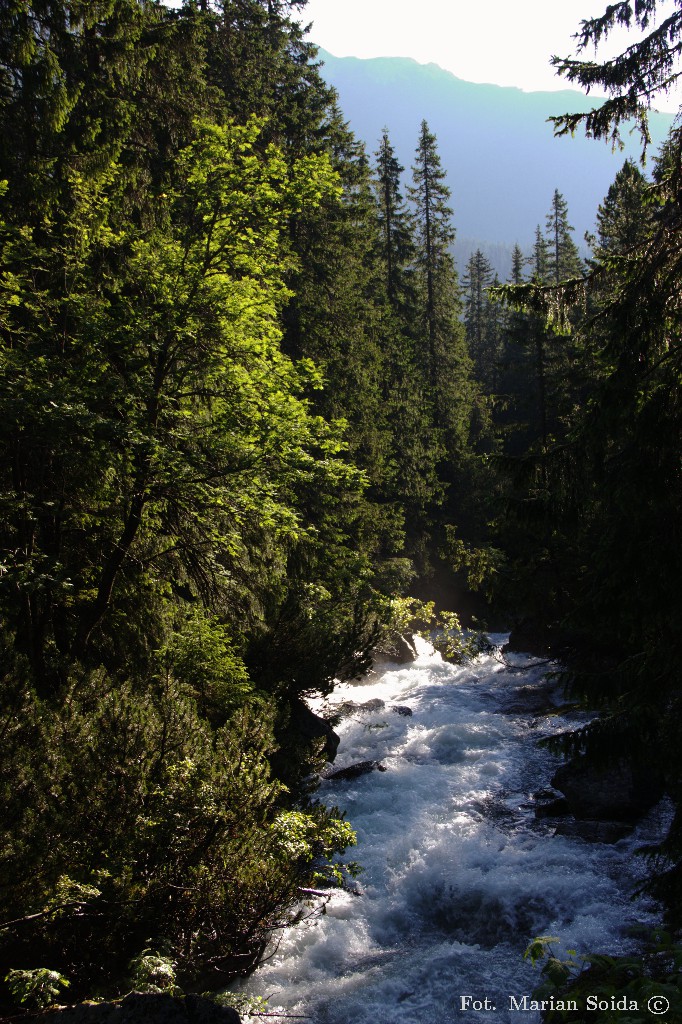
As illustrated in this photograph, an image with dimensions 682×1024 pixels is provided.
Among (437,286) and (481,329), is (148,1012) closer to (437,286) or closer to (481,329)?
(437,286)

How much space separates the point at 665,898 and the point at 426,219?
40.1 meters

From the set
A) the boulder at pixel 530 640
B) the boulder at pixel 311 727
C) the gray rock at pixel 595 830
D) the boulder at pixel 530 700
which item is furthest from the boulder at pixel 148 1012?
the boulder at pixel 530 640

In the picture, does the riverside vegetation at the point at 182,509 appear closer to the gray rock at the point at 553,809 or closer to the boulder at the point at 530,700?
the gray rock at the point at 553,809

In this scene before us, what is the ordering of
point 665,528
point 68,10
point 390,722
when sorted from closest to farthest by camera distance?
point 665,528
point 68,10
point 390,722

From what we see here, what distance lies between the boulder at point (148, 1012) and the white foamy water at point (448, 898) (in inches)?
139

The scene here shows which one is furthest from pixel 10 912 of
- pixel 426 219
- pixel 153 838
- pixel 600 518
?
pixel 426 219

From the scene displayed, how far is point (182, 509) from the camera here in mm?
9172

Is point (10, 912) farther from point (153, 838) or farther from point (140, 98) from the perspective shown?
point (140, 98)

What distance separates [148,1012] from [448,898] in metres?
7.14

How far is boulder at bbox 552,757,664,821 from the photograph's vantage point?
39.3ft

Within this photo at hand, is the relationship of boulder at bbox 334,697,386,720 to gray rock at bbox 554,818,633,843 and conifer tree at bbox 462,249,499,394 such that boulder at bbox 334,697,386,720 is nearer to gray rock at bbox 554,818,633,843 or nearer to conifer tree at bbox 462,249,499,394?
gray rock at bbox 554,818,633,843

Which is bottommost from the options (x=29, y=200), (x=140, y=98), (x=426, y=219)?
(x=29, y=200)

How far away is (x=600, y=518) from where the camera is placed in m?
13.6

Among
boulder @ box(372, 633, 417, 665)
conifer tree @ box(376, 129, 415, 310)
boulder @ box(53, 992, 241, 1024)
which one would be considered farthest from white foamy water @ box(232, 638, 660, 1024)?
conifer tree @ box(376, 129, 415, 310)
